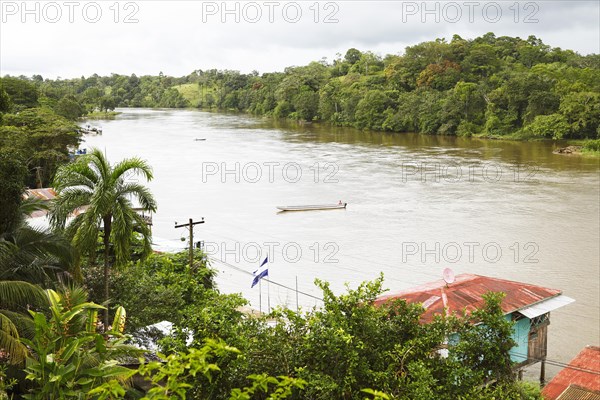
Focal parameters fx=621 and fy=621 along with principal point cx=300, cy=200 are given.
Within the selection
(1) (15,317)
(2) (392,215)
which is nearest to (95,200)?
(1) (15,317)

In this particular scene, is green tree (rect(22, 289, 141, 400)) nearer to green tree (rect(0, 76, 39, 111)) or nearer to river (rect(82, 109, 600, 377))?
river (rect(82, 109, 600, 377))

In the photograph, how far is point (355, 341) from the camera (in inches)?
209

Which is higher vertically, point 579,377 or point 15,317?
point 15,317

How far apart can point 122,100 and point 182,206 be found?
3407 inches

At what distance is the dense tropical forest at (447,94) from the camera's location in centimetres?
4312

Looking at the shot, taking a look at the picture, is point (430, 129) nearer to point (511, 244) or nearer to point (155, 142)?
point (155, 142)

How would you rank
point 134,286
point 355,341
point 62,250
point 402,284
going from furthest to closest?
point 402,284
point 134,286
point 62,250
point 355,341

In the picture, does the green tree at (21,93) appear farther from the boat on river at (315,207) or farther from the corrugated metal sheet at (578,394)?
the corrugated metal sheet at (578,394)

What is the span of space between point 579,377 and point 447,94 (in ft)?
144

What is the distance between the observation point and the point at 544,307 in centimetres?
1047

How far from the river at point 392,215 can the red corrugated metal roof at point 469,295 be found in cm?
172

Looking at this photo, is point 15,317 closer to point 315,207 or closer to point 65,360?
point 65,360

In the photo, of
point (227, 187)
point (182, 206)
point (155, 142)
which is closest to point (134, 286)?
point (182, 206)

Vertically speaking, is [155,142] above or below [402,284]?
above
